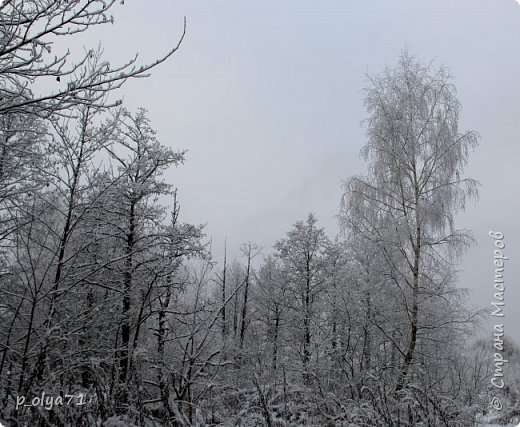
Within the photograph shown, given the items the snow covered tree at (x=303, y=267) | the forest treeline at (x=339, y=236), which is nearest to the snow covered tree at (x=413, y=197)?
the forest treeline at (x=339, y=236)

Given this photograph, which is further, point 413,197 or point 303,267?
point 303,267

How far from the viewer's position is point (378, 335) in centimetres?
1091

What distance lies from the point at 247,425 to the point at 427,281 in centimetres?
626

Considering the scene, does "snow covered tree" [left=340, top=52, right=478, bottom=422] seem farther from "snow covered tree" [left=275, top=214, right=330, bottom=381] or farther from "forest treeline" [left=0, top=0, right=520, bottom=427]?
"snow covered tree" [left=275, top=214, right=330, bottom=381]

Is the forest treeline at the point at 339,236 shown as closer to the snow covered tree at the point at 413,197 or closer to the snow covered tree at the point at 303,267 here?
the snow covered tree at the point at 413,197

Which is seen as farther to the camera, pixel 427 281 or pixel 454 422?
pixel 427 281

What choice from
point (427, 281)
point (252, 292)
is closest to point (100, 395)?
point (427, 281)

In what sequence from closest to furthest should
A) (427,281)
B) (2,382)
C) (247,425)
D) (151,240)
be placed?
(2,382)
(247,425)
(427,281)
(151,240)

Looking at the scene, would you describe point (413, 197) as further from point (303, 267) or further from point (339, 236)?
point (303, 267)

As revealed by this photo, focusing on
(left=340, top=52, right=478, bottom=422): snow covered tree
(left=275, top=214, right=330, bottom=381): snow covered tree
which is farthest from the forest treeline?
(left=275, top=214, right=330, bottom=381): snow covered tree

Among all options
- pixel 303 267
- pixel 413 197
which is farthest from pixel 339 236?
pixel 303 267

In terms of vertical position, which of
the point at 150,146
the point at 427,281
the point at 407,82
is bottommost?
the point at 427,281

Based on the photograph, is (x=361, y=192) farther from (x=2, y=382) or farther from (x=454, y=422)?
(x=2, y=382)

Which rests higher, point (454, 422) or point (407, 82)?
point (407, 82)
